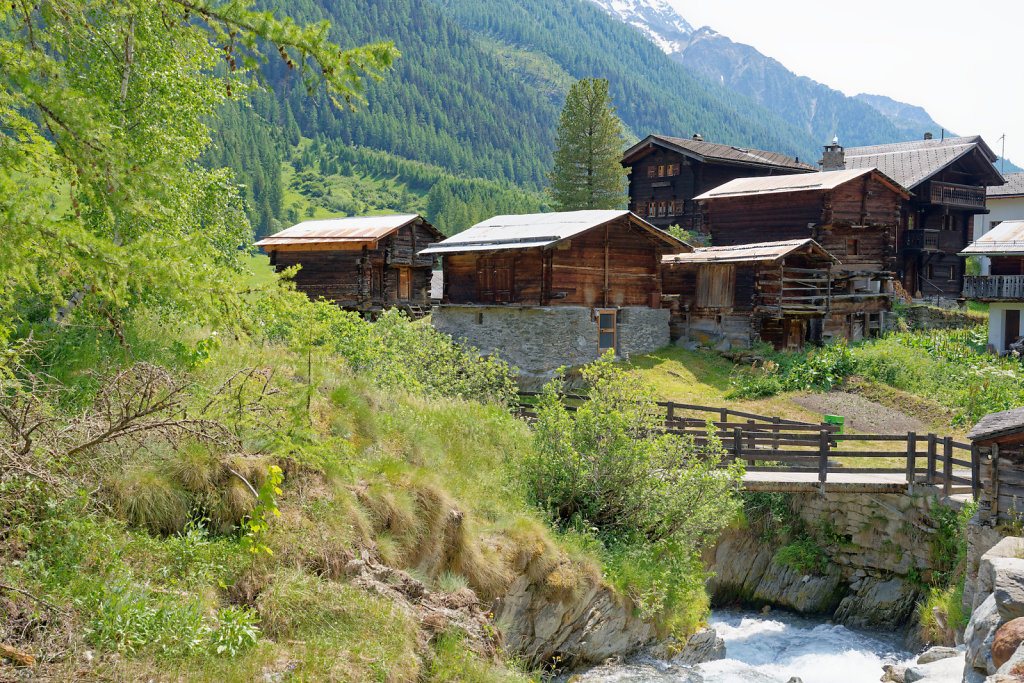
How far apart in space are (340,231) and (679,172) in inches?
905

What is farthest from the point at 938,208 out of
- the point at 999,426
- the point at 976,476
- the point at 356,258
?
the point at 999,426

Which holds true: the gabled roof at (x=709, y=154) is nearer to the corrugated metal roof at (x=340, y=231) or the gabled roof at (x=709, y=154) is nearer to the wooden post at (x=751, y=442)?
the corrugated metal roof at (x=340, y=231)

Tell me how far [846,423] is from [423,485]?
1786 centimetres

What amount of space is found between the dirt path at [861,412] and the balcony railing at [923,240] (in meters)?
22.7

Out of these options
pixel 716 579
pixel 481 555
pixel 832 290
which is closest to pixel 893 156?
pixel 832 290

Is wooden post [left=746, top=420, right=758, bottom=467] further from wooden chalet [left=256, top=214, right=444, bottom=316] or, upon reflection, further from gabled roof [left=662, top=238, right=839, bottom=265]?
wooden chalet [left=256, top=214, right=444, bottom=316]

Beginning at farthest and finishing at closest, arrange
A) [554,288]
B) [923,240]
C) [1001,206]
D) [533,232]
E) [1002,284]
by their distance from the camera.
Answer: [1001,206] → [923,240] → [1002,284] → [533,232] → [554,288]

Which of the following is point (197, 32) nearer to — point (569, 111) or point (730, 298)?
point (730, 298)

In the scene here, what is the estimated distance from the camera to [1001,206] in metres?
51.1

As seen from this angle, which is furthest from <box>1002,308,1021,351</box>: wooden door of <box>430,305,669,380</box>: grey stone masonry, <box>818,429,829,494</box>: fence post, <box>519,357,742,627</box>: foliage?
<box>519,357,742,627</box>: foliage

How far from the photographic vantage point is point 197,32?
7230mm

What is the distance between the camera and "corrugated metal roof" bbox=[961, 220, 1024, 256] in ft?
103

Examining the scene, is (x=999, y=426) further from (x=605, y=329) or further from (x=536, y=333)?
(x=605, y=329)

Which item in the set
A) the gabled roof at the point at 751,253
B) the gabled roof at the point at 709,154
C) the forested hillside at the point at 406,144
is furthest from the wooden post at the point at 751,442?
the forested hillside at the point at 406,144
